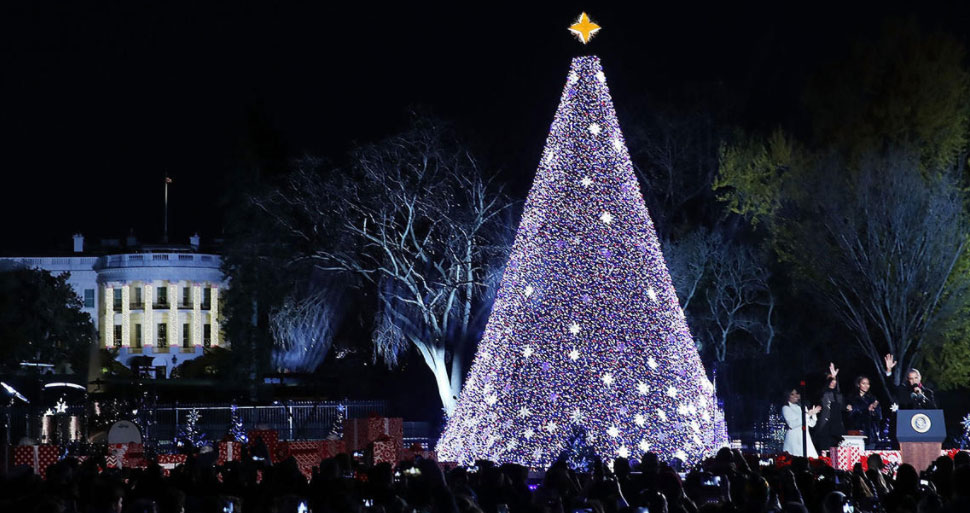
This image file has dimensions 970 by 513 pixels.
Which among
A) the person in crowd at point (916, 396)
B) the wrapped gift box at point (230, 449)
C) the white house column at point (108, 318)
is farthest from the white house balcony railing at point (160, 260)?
the person in crowd at point (916, 396)

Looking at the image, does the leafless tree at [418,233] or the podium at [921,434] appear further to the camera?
the leafless tree at [418,233]

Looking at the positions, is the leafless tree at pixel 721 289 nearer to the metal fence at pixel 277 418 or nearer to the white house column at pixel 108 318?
the metal fence at pixel 277 418

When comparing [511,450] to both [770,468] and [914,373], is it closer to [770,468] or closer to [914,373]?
[914,373]

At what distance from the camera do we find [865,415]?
26156mm

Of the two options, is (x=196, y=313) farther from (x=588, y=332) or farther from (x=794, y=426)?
(x=588, y=332)

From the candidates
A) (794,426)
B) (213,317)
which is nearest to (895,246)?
(794,426)

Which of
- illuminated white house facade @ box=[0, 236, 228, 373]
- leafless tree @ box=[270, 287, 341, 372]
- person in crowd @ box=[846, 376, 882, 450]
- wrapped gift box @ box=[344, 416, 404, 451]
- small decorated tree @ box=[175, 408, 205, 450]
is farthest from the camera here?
illuminated white house facade @ box=[0, 236, 228, 373]

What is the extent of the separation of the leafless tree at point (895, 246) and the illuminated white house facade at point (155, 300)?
8536 cm

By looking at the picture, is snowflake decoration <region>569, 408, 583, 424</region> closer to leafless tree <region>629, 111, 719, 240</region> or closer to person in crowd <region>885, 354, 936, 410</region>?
person in crowd <region>885, 354, 936, 410</region>

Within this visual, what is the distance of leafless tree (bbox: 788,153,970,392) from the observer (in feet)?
124

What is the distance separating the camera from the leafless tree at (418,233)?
140 feet

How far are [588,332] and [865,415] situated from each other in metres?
7.48

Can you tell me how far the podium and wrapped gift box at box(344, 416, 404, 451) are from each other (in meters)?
9.78

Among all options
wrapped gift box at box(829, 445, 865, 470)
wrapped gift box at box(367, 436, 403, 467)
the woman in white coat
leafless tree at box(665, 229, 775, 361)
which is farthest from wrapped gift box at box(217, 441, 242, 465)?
leafless tree at box(665, 229, 775, 361)
